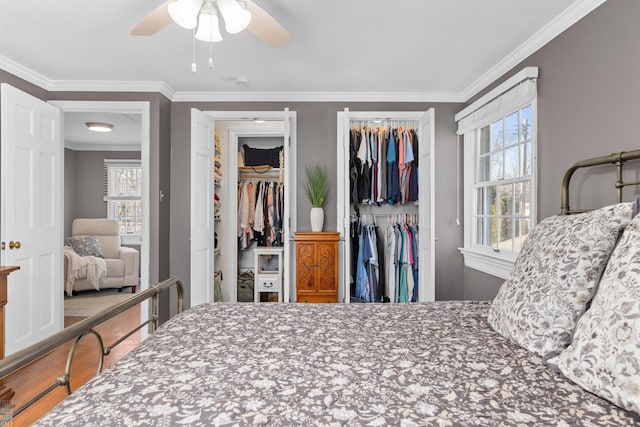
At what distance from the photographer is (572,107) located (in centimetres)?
221

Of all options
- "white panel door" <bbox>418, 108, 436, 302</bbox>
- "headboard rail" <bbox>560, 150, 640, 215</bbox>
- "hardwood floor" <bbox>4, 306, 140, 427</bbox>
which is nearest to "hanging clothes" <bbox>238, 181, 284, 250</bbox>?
"hardwood floor" <bbox>4, 306, 140, 427</bbox>

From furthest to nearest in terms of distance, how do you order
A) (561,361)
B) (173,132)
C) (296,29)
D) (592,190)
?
(173,132)
(296,29)
(592,190)
(561,361)

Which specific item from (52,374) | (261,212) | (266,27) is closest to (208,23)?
(266,27)

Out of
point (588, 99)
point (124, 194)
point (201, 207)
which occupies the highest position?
point (588, 99)

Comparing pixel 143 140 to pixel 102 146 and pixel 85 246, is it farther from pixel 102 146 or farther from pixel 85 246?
pixel 102 146

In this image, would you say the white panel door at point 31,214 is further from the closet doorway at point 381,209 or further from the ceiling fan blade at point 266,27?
the closet doorway at point 381,209

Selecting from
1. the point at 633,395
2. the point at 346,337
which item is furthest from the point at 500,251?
the point at 633,395

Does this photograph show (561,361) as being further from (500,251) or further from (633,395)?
(500,251)

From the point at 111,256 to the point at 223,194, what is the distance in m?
2.62

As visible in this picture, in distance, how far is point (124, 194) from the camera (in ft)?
22.9

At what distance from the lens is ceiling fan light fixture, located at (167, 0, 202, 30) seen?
1.71 m

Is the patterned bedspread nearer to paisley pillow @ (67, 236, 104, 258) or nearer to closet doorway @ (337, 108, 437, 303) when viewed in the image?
closet doorway @ (337, 108, 437, 303)

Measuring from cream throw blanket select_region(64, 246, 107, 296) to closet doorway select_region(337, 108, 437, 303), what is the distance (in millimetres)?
3867

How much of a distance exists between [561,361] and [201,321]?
1361 millimetres
